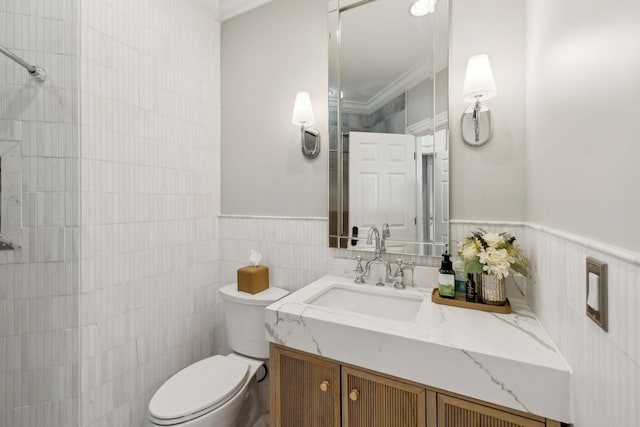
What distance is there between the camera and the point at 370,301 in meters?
1.39

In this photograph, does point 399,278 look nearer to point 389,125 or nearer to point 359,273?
point 359,273

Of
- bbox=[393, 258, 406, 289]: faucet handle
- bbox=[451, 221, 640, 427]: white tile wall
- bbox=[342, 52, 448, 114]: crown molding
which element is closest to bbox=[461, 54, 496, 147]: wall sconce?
bbox=[342, 52, 448, 114]: crown molding

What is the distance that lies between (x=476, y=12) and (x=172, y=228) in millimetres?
1880

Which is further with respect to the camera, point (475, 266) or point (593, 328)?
point (475, 266)

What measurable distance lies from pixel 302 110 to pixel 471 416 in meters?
1.48

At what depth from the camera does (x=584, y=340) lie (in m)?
0.63

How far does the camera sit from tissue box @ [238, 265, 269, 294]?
5.23 ft

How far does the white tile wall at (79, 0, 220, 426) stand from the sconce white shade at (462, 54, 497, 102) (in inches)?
60.1

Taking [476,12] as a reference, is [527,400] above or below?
below

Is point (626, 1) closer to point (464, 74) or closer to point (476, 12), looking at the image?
point (464, 74)

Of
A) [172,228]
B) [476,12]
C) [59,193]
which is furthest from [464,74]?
[59,193]

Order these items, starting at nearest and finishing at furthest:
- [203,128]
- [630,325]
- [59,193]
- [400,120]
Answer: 1. [630,325]
2. [59,193]
3. [400,120]
4. [203,128]

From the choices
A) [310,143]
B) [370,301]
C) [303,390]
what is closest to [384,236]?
[370,301]

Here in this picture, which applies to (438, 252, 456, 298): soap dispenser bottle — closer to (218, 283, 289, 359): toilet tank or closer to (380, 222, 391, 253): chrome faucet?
(380, 222, 391, 253): chrome faucet
